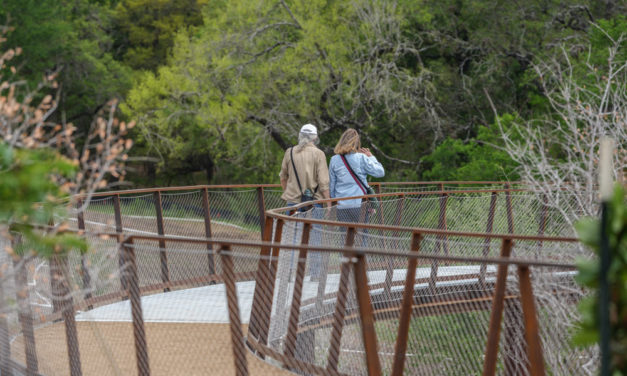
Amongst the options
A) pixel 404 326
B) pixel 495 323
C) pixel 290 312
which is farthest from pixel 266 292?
pixel 495 323

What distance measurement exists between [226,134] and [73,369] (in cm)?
2455

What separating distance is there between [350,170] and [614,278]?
767 cm

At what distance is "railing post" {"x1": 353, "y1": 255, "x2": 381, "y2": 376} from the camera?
5039 mm

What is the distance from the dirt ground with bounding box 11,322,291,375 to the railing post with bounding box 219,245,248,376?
1.91 ft

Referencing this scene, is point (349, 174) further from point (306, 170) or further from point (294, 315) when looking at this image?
point (294, 315)

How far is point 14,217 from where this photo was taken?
3.76 meters

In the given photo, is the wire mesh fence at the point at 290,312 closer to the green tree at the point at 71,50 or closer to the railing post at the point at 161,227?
the railing post at the point at 161,227

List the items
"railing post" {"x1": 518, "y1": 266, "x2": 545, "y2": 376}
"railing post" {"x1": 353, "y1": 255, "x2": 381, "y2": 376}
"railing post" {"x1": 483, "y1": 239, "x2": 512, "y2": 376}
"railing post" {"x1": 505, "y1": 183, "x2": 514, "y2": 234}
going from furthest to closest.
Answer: "railing post" {"x1": 505, "y1": 183, "x2": 514, "y2": 234}
"railing post" {"x1": 483, "y1": 239, "x2": 512, "y2": 376}
"railing post" {"x1": 353, "y1": 255, "x2": 381, "y2": 376}
"railing post" {"x1": 518, "y1": 266, "x2": 545, "y2": 376}

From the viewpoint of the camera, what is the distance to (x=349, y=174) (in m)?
10.2

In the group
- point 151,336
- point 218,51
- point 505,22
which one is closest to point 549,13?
point 505,22

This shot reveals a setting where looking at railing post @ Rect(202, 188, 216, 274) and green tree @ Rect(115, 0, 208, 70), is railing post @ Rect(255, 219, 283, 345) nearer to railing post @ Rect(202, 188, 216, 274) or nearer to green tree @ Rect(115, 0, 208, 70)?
railing post @ Rect(202, 188, 216, 274)

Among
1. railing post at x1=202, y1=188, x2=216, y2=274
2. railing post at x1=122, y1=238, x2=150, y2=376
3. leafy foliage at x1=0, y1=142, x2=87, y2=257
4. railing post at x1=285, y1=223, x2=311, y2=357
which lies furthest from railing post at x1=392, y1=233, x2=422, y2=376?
railing post at x1=202, y1=188, x2=216, y2=274

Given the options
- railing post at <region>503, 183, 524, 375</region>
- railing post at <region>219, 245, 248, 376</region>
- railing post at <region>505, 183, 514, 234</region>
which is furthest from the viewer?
railing post at <region>505, 183, 514, 234</region>

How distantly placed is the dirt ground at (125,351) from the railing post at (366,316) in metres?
1.14
